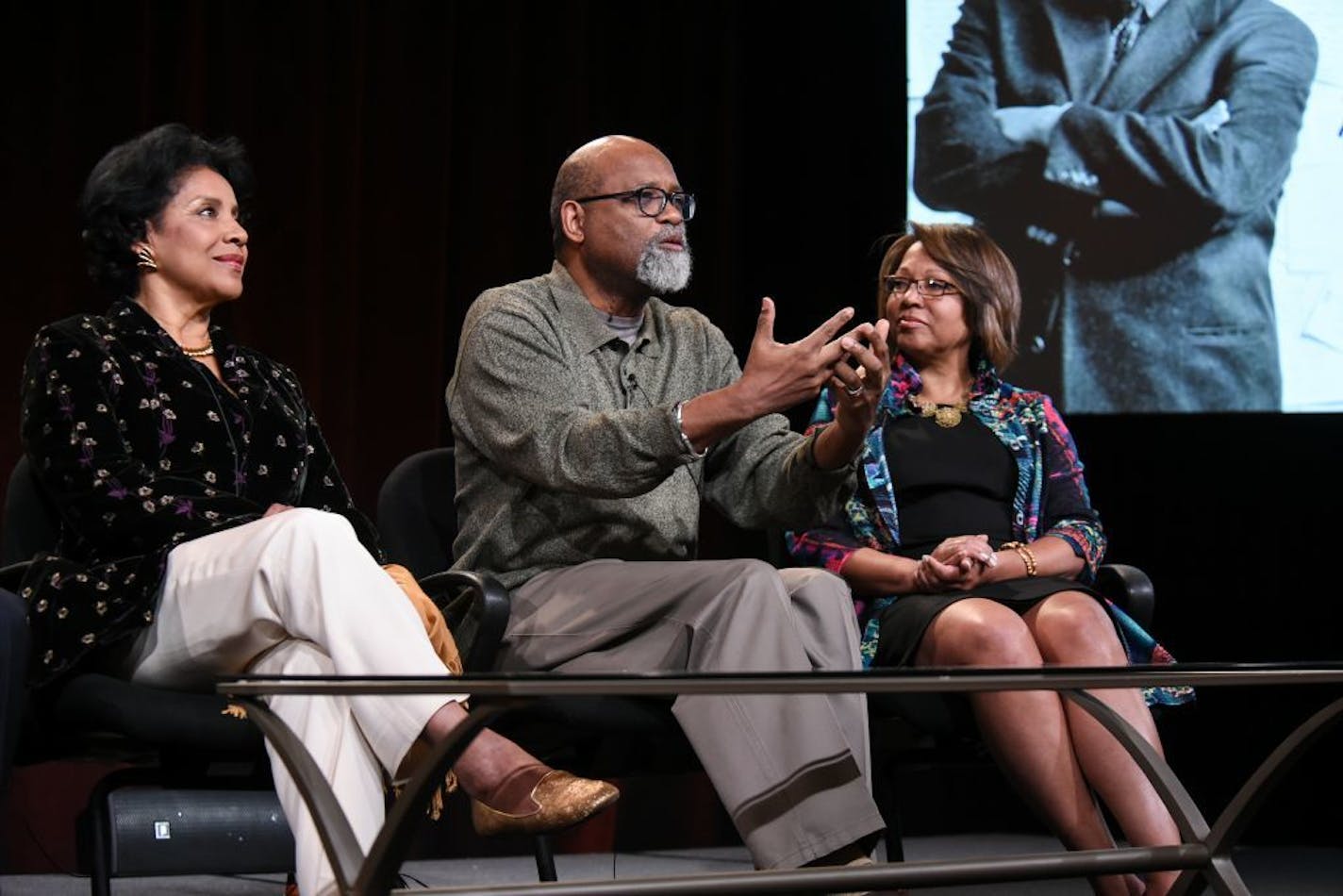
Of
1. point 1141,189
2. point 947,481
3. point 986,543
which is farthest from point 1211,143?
point 986,543

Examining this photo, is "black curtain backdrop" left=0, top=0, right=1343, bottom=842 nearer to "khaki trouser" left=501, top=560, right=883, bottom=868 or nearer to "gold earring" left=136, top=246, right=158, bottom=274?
"gold earring" left=136, top=246, right=158, bottom=274

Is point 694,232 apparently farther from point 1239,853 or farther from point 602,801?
point 602,801

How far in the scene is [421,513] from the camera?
2.58 m

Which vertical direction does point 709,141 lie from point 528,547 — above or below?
above

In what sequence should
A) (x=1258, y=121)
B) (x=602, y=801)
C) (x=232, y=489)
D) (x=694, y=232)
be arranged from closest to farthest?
(x=602, y=801)
(x=232, y=489)
(x=1258, y=121)
(x=694, y=232)

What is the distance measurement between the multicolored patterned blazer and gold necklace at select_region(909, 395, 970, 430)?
0.05 feet

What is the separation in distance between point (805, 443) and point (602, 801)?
0.80 metres

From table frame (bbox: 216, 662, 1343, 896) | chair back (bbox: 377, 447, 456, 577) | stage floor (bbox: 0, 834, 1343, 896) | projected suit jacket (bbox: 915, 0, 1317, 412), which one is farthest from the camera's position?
projected suit jacket (bbox: 915, 0, 1317, 412)

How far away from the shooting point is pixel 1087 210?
3.98 meters

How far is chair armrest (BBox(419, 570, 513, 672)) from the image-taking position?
2168 millimetres

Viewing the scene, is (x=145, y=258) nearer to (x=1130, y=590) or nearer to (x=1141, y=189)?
(x=1130, y=590)

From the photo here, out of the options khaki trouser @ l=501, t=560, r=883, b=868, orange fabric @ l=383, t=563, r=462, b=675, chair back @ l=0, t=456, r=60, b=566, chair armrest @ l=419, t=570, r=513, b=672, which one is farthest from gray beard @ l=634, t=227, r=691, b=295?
chair back @ l=0, t=456, r=60, b=566

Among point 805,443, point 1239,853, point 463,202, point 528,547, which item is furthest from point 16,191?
point 1239,853

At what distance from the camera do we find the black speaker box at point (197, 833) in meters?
2.54
